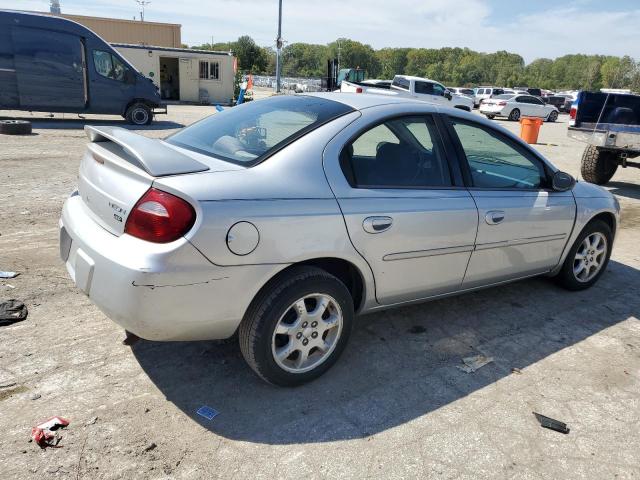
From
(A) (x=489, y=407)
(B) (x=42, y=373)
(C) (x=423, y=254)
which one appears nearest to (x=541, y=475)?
(A) (x=489, y=407)

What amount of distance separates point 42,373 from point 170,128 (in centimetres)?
1333

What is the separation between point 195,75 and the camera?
27094 mm

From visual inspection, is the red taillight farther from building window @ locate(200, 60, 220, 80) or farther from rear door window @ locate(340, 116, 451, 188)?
building window @ locate(200, 60, 220, 80)

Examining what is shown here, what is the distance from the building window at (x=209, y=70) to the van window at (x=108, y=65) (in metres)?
13.3

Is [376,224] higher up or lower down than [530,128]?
higher up

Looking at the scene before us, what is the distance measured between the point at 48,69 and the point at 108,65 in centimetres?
154

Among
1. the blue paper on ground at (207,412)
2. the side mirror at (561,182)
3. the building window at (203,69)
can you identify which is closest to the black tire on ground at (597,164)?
the side mirror at (561,182)

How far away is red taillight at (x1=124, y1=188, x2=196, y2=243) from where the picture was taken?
93.3 inches

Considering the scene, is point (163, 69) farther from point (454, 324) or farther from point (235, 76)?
point (454, 324)

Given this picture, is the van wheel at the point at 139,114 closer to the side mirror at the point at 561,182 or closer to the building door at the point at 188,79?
the building door at the point at 188,79

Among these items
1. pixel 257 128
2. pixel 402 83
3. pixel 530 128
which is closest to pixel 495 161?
pixel 257 128

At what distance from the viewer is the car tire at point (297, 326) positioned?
266 cm

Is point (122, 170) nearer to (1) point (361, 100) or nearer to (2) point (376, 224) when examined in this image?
(2) point (376, 224)

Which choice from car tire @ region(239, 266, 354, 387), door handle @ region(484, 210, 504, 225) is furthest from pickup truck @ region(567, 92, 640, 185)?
car tire @ region(239, 266, 354, 387)
